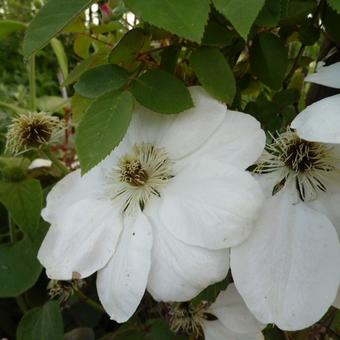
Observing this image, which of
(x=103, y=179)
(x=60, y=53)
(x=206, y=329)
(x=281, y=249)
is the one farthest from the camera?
(x=60, y=53)

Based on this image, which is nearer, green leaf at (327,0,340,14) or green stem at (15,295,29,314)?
green leaf at (327,0,340,14)

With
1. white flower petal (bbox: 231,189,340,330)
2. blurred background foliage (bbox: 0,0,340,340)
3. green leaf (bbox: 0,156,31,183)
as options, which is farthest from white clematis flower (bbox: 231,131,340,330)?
green leaf (bbox: 0,156,31,183)

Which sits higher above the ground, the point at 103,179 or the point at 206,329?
the point at 103,179

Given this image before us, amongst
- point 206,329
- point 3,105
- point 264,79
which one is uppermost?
point 264,79

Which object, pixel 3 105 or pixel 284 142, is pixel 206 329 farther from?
pixel 3 105

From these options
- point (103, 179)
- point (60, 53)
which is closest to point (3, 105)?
point (60, 53)

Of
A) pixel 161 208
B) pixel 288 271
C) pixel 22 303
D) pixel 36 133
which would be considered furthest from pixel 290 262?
pixel 22 303

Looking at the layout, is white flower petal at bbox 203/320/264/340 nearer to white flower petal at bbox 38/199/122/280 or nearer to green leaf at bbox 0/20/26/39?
white flower petal at bbox 38/199/122/280
